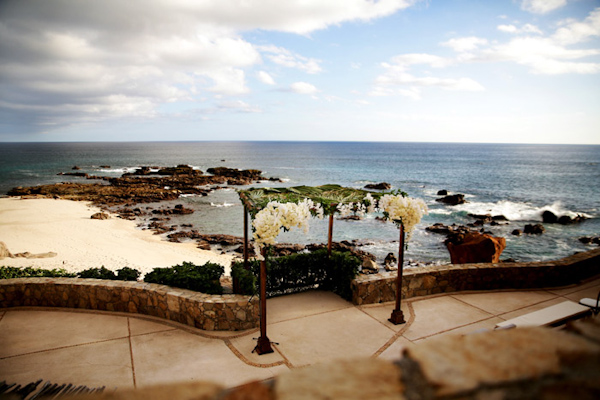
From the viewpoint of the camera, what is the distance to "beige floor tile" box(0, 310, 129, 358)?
677 cm

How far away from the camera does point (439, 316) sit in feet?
26.6

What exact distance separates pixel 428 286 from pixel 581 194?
2146 inches

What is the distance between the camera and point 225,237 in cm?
2619

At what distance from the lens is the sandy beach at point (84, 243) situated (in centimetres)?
1826

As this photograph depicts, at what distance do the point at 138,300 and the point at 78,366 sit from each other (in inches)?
80.3

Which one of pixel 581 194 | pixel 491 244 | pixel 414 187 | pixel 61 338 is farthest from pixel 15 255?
pixel 581 194

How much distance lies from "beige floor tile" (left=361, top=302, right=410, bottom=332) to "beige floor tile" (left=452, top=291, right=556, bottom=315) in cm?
170

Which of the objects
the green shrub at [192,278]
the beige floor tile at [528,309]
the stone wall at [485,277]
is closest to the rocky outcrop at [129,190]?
→ the green shrub at [192,278]

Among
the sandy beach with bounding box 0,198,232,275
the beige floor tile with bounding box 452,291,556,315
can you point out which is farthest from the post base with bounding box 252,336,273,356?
the sandy beach with bounding box 0,198,232,275

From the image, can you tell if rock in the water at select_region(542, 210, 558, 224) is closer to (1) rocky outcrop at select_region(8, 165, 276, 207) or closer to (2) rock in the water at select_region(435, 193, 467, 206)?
(2) rock in the water at select_region(435, 193, 467, 206)

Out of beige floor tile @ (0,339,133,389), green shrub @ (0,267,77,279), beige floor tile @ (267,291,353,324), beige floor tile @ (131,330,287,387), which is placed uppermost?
green shrub @ (0,267,77,279)

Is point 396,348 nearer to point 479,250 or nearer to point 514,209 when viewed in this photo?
point 479,250

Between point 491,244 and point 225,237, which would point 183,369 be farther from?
point 225,237

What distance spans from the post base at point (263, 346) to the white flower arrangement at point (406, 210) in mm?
3612
